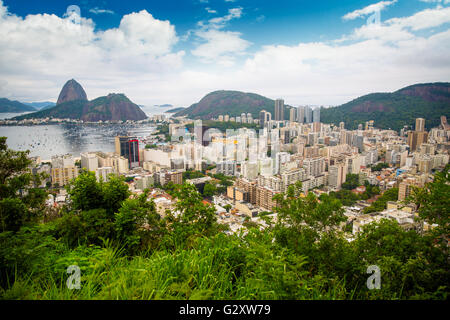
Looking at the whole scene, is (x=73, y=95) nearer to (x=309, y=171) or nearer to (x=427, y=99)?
(x=309, y=171)

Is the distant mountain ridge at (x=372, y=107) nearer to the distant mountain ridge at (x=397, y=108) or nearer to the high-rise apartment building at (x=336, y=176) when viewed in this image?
the distant mountain ridge at (x=397, y=108)

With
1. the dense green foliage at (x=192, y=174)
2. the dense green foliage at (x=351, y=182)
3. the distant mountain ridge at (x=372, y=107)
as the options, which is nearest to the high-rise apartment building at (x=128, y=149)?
the dense green foliage at (x=192, y=174)

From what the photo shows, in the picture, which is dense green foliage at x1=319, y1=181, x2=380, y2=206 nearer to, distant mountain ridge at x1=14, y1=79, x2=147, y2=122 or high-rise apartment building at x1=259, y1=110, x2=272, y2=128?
distant mountain ridge at x1=14, y1=79, x2=147, y2=122

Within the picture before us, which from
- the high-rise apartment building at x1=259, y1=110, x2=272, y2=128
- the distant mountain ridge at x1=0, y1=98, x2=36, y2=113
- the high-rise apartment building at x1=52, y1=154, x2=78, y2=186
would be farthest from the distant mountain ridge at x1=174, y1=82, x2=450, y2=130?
the distant mountain ridge at x1=0, y1=98, x2=36, y2=113

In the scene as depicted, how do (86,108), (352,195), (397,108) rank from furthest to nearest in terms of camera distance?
(397,108) < (86,108) < (352,195)

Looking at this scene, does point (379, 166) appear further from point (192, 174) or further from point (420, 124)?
point (192, 174)

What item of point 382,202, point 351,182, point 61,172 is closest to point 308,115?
point 351,182
